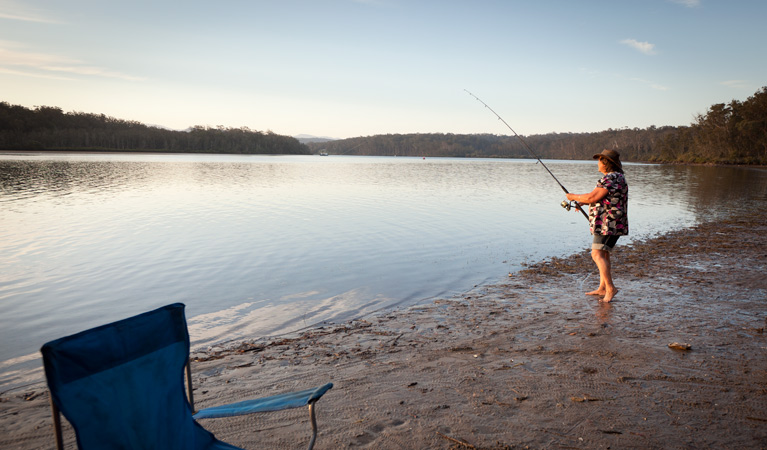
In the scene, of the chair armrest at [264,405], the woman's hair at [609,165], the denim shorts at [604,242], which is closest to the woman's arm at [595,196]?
the woman's hair at [609,165]

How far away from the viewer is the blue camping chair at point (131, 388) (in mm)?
1852

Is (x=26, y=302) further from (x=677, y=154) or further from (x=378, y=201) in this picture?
A: (x=677, y=154)

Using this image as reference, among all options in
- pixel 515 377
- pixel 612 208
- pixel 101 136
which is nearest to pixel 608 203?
pixel 612 208

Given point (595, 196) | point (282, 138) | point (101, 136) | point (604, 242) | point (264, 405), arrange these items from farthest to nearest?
point (282, 138)
point (101, 136)
point (604, 242)
point (595, 196)
point (264, 405)

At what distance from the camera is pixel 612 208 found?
616 centimetres

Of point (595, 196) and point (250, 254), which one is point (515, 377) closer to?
point (595, 196)

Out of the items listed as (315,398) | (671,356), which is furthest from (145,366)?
(671,356)

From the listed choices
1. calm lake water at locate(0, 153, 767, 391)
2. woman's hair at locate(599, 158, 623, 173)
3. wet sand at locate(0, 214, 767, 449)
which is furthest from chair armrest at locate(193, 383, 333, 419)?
woman's hair at locate(599, 158, 623, 173)

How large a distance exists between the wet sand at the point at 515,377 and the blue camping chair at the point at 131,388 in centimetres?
100

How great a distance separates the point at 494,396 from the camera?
3793 millimetres

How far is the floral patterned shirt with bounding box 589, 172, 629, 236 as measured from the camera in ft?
19.9

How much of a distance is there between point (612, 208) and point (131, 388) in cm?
608

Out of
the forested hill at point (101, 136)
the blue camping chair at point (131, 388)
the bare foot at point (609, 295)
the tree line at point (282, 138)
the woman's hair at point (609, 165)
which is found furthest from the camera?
the forested hill at point (101, 136)

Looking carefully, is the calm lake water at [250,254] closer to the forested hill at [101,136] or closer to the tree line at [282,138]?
the tree line at [282,138]
